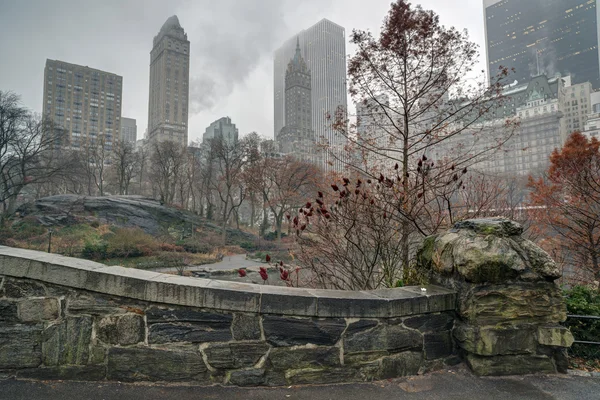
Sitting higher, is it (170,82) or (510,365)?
(170,82)

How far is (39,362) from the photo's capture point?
2672 mm

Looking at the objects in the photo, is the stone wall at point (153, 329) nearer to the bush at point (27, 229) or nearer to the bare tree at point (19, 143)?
the bush at point (27, 229)

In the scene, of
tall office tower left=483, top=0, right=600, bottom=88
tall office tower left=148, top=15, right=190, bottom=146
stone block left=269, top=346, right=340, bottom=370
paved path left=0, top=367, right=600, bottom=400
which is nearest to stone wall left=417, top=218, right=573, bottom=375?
paved path left=0, top=367, right=600, bottom=400

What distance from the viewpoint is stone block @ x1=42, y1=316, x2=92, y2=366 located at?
105 inches

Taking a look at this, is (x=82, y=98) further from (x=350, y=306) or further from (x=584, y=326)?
(x=584, y=326)

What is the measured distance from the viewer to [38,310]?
2.70 meters

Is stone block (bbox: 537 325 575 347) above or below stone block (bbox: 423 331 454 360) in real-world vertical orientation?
above

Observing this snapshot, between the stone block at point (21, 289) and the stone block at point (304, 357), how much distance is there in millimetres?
1876

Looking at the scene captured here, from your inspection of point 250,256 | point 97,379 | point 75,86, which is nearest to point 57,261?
point 97,379

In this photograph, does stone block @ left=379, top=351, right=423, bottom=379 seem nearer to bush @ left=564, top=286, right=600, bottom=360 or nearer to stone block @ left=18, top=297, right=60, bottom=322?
bush @ left=564, top=286, right=600, bottom=360

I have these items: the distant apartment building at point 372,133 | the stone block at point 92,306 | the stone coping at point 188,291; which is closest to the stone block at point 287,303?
the stone coping at point 188,291

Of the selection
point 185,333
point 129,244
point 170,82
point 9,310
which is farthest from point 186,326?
point 170,82

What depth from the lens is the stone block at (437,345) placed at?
10.1 ft

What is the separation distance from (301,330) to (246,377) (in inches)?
21.7
